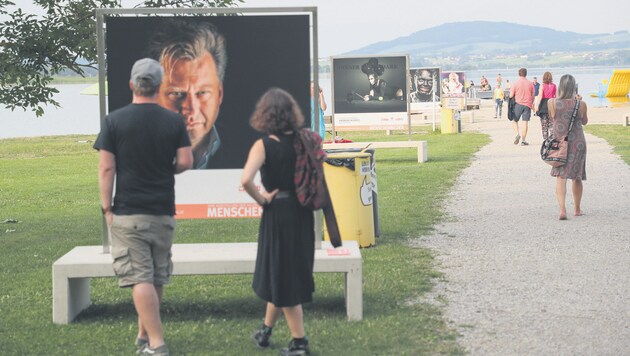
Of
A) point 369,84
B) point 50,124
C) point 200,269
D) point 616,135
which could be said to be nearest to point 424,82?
point 616,135

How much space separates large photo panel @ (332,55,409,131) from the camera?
23719mm

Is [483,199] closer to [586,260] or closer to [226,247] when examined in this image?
[586,260]

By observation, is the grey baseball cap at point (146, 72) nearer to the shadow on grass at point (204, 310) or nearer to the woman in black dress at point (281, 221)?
the woman in black dress at point (281, 221)

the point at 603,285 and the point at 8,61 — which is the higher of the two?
the point at 8,61

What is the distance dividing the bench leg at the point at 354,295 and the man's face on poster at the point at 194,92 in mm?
1591

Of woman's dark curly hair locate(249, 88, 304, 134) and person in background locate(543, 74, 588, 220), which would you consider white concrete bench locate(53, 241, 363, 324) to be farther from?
person in background locate(543, 74, 588, 220)

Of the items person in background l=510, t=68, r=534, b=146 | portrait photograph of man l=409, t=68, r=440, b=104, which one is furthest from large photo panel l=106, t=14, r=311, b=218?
portrait photograph of man l=409, t=68, r=440, b=104

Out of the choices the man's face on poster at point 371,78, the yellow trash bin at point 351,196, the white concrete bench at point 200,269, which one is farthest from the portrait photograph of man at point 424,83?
the white concrete bench at point 200,269

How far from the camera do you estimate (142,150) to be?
6566 mm

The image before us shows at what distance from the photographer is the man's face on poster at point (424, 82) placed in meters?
38.7

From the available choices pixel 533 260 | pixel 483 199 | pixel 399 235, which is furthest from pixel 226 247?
pixel 483 199

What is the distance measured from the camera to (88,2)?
1332 centimetres

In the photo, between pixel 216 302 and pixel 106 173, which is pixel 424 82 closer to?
pixel 216 302

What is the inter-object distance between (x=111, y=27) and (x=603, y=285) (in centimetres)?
414
